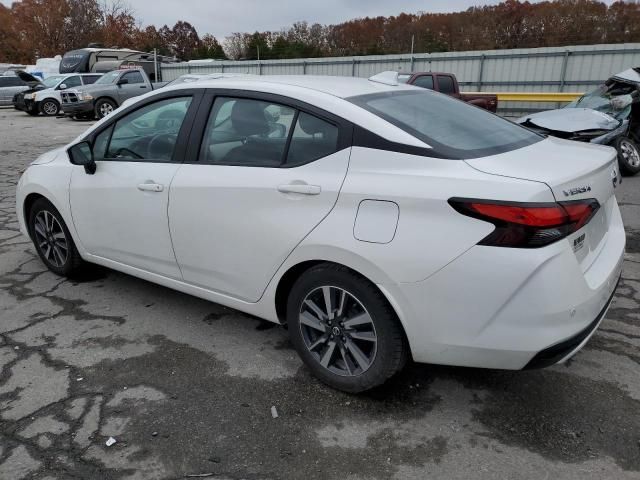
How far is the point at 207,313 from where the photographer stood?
3.72 metres

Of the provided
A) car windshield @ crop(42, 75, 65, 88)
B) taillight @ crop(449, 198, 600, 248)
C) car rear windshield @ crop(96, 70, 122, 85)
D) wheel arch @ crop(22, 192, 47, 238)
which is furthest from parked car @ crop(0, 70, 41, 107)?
taillight @ crop(449, 198, 600, 248)

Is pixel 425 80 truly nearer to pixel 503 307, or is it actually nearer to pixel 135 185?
pixel 135 185

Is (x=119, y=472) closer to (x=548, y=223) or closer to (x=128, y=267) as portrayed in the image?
(x=128, y=267)

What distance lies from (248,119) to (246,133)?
3.4 inches

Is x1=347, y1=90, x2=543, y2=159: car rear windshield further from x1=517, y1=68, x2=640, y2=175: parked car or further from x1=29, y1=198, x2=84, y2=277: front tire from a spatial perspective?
x1=517, y1=68, x2=640, y2=175: parked car

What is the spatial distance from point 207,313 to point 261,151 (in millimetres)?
1401

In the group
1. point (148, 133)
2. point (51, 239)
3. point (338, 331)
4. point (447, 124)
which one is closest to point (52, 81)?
point (51, 239)

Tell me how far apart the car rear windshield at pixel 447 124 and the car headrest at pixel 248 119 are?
0.52 m

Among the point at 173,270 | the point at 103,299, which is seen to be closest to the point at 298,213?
the point at 173,270

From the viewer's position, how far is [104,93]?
17844 mm

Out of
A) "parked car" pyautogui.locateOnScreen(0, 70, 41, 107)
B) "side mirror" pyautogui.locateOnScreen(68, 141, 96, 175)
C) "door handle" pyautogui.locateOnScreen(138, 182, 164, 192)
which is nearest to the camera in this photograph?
"door handle" pyautogui.locateOnScreen(138, 182, 164, 192)

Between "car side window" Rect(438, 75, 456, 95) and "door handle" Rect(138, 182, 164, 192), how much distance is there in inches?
453

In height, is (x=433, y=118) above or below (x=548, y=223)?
above

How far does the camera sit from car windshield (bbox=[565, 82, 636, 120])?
8734mm
